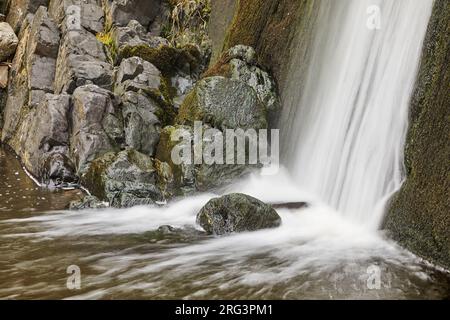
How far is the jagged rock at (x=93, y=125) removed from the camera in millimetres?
11836

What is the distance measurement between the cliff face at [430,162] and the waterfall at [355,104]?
372 millimetres

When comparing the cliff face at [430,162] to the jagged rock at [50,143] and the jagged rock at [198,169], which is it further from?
the jagged rock at [50,143]

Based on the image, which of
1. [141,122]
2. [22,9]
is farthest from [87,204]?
[22,9]

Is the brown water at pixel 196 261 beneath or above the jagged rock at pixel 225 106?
beneath

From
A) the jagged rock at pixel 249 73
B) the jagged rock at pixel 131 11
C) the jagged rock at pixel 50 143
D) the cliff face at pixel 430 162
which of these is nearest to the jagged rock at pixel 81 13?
the jagged rock at pixel 131 11

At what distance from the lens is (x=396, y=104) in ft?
22.9

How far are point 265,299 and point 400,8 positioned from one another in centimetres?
567

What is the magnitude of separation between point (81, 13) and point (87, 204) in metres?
11.4

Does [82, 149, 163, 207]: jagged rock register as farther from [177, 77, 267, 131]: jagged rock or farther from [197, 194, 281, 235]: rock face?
[197, 194, 281, 235]: rock face

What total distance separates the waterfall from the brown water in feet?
2.57

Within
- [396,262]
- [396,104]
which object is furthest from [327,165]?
[396,262]

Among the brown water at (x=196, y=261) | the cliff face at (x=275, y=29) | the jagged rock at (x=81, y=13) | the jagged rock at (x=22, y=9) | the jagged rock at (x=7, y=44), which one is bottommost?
the brown water at (x=196, y=261)

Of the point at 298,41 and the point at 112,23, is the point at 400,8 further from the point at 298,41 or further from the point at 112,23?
the point at 112,23

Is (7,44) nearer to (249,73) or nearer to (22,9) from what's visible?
(22,9)
